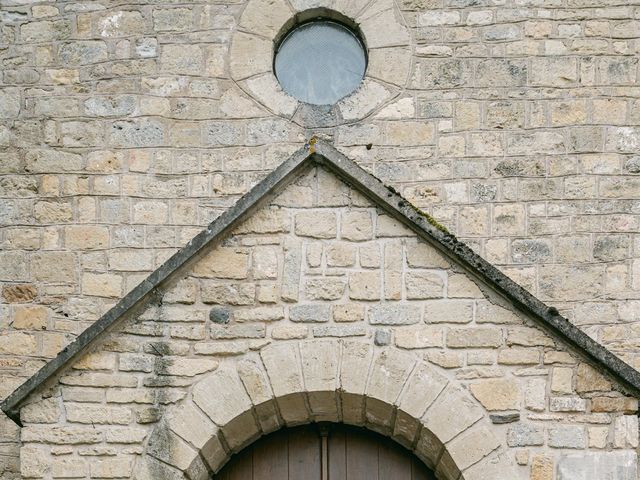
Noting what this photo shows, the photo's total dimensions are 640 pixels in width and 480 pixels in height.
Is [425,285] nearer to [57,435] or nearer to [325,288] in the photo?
[325,288]

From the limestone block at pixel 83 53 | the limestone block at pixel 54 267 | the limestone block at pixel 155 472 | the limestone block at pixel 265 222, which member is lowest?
the limestone block at pixel 155 472

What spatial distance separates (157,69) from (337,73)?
1226 mm

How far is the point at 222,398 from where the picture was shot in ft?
15.6

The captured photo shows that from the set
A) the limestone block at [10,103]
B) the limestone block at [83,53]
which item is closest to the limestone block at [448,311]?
the limestone block at [83,53]

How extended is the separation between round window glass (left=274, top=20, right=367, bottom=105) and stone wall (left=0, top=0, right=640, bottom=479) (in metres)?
0.16

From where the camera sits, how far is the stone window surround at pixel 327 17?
6.11 m

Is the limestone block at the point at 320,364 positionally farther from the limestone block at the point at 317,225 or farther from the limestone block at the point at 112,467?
the limestone block at the point at 112,467

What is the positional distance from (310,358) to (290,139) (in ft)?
6.00

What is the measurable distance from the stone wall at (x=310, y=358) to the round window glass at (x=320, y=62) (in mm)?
1539

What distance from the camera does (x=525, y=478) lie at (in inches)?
178

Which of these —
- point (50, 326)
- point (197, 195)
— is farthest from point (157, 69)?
point (50, 326)

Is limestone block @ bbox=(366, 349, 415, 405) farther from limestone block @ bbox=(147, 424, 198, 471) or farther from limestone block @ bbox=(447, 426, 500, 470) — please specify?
limestone block @ bbox=(147, 424, 198, 471)

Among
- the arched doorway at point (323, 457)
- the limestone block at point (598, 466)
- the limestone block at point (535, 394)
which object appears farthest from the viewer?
the arched doorway at point (323, 457)

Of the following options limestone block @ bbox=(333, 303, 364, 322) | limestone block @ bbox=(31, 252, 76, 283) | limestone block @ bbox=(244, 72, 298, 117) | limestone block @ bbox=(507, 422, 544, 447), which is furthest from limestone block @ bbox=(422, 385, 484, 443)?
limestone block @ bbox=(31, 252, 76, 283)
